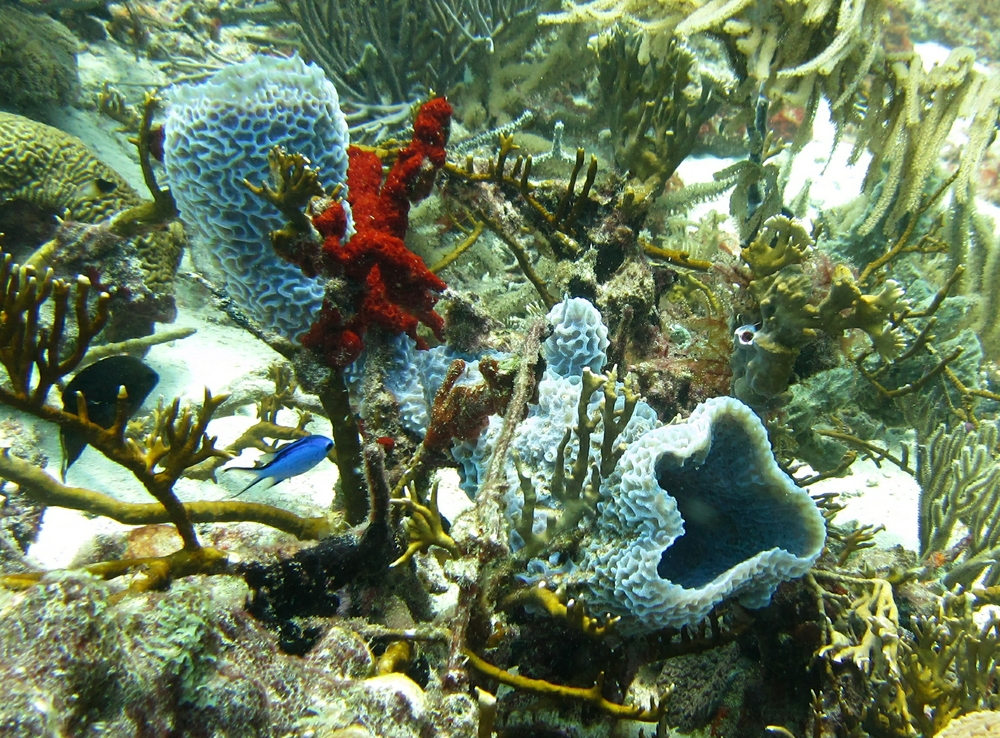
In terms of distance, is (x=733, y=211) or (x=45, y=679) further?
(x=733, y=211)

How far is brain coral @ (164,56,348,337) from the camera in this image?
243cm

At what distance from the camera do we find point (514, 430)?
7.59ft

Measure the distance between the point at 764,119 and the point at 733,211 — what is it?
807 mm

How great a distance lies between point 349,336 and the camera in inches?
101

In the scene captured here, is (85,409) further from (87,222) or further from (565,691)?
(87,222)

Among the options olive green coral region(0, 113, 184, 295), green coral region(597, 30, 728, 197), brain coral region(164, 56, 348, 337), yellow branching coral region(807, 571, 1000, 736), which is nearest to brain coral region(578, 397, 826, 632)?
yellow branching coral region(807, 571, 1000, 736)

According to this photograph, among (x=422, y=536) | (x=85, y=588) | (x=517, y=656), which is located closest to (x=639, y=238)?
(x=422, y=536)

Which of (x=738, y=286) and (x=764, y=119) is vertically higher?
(x=764, y=119)

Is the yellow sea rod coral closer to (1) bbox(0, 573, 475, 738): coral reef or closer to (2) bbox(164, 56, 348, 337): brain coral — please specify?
(1) bbox(0, 573, 475, 738): coral reef

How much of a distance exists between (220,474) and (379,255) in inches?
93.5

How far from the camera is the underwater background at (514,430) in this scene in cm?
192

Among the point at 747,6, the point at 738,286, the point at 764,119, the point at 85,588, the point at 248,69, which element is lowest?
the point at 738,286

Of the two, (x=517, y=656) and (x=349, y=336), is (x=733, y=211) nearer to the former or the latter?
(x=349, y=336)

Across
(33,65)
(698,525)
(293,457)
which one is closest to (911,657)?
(698,525)
